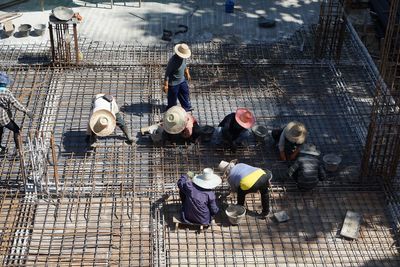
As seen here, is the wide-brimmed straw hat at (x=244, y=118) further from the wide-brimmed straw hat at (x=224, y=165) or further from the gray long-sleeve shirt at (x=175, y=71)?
the gray long-sleeve shirt at (x=175, y=71)

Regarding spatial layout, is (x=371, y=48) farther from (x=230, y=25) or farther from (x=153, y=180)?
(x=153, y=180)

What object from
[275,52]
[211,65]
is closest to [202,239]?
[211,65]

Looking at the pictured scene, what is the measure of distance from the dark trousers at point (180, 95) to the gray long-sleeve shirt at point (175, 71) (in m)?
0.09

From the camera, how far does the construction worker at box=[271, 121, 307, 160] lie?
9281mm

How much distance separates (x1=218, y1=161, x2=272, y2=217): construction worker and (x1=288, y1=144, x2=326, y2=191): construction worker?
0.64m

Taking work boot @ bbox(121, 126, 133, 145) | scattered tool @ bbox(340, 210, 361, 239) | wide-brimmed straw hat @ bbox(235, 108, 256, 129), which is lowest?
scattered tool @ bbox(340, 210, 361, 239)

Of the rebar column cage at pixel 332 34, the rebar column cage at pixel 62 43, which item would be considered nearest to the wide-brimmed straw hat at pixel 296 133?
the rebar column cage at pixel 332 34

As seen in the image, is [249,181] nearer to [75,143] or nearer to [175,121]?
[175,121]

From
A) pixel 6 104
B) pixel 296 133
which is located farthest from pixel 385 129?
pixel 6 104

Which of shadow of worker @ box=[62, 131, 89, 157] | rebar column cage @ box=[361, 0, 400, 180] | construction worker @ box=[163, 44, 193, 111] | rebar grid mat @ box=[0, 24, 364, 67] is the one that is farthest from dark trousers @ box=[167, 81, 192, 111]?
rebar column cage @ box=[361, 0, 400, 180]

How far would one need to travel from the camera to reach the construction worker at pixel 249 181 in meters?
8.39

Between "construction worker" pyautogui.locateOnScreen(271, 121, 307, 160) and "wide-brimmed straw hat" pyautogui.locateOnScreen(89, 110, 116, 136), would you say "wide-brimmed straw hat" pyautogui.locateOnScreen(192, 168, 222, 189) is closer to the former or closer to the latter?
"construction worker" pyautogui.locateOnScreen(271, 121, 307, 160)

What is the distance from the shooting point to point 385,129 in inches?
364

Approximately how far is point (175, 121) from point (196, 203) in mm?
1713
